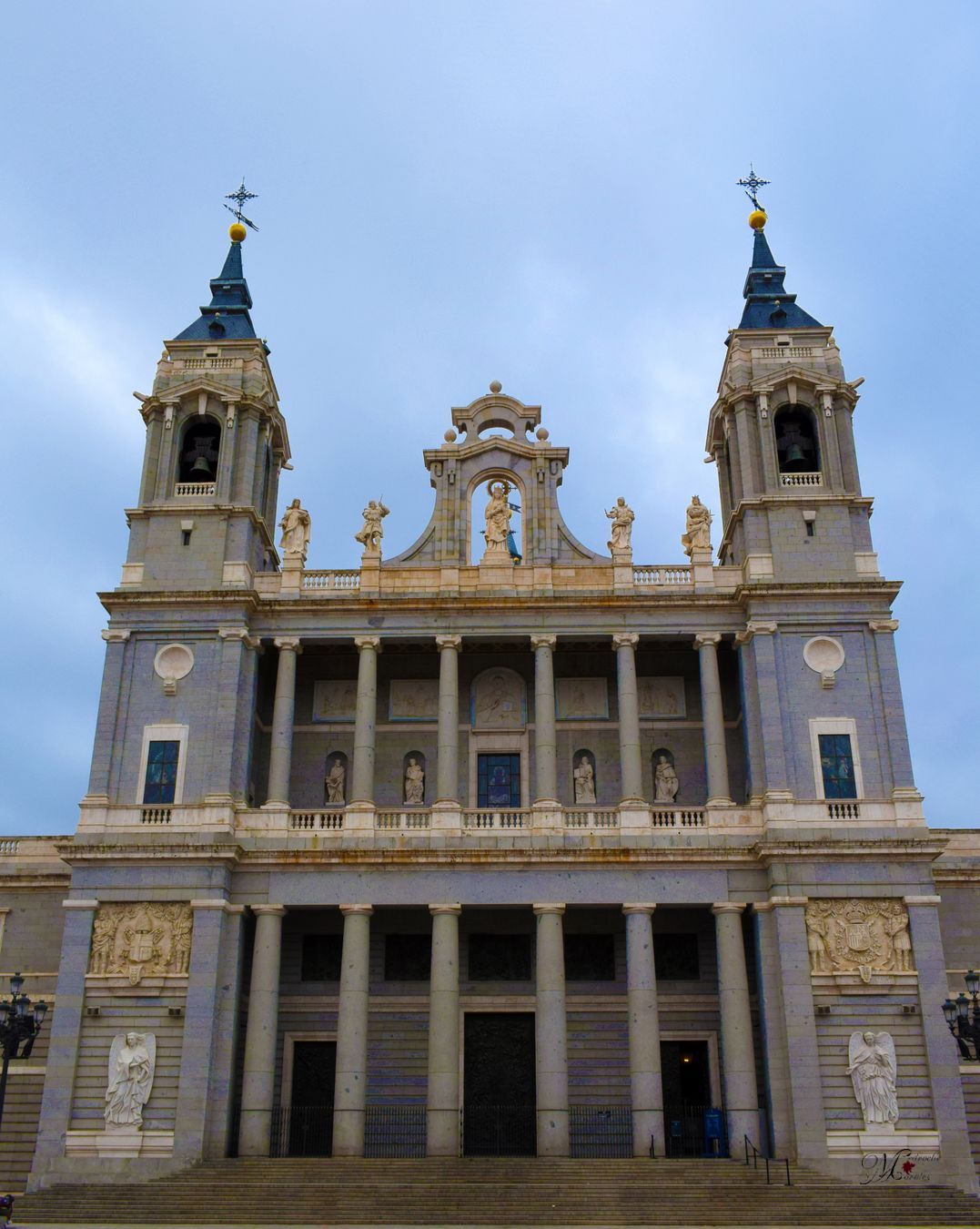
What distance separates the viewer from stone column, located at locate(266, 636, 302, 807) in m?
32.4

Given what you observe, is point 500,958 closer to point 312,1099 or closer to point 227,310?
point 312,1099

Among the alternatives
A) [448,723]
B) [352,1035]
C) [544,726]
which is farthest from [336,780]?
[352,1035]

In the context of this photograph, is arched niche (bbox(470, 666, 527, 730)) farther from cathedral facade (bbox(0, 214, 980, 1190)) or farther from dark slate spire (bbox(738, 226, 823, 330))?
dark slate spire (bbox(738, 226, 823, 330))

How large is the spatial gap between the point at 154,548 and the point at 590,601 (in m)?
12.3

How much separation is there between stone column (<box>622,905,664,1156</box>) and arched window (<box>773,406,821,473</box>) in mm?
13629

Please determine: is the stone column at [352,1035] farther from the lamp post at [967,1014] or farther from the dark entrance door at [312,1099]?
the lamp post at [967,1014]

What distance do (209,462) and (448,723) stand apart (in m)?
10.9

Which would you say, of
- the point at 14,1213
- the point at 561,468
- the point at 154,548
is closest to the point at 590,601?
the point at 561,468

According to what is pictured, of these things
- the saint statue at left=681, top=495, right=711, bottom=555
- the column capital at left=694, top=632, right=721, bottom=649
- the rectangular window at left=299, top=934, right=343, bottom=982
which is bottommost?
the rectangular window at left=299, top=934, right=343, bottom=982

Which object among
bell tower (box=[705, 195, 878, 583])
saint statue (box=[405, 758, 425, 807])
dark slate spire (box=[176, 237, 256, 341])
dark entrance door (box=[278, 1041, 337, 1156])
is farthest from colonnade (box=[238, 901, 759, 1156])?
dark slate spire (box=[176, 237, 256, 341])

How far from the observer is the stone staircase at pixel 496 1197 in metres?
24.5

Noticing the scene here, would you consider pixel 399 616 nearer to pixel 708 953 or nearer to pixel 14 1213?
pixel 708 953

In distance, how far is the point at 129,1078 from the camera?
2897cm

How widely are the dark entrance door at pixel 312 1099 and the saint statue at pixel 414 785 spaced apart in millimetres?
6708
